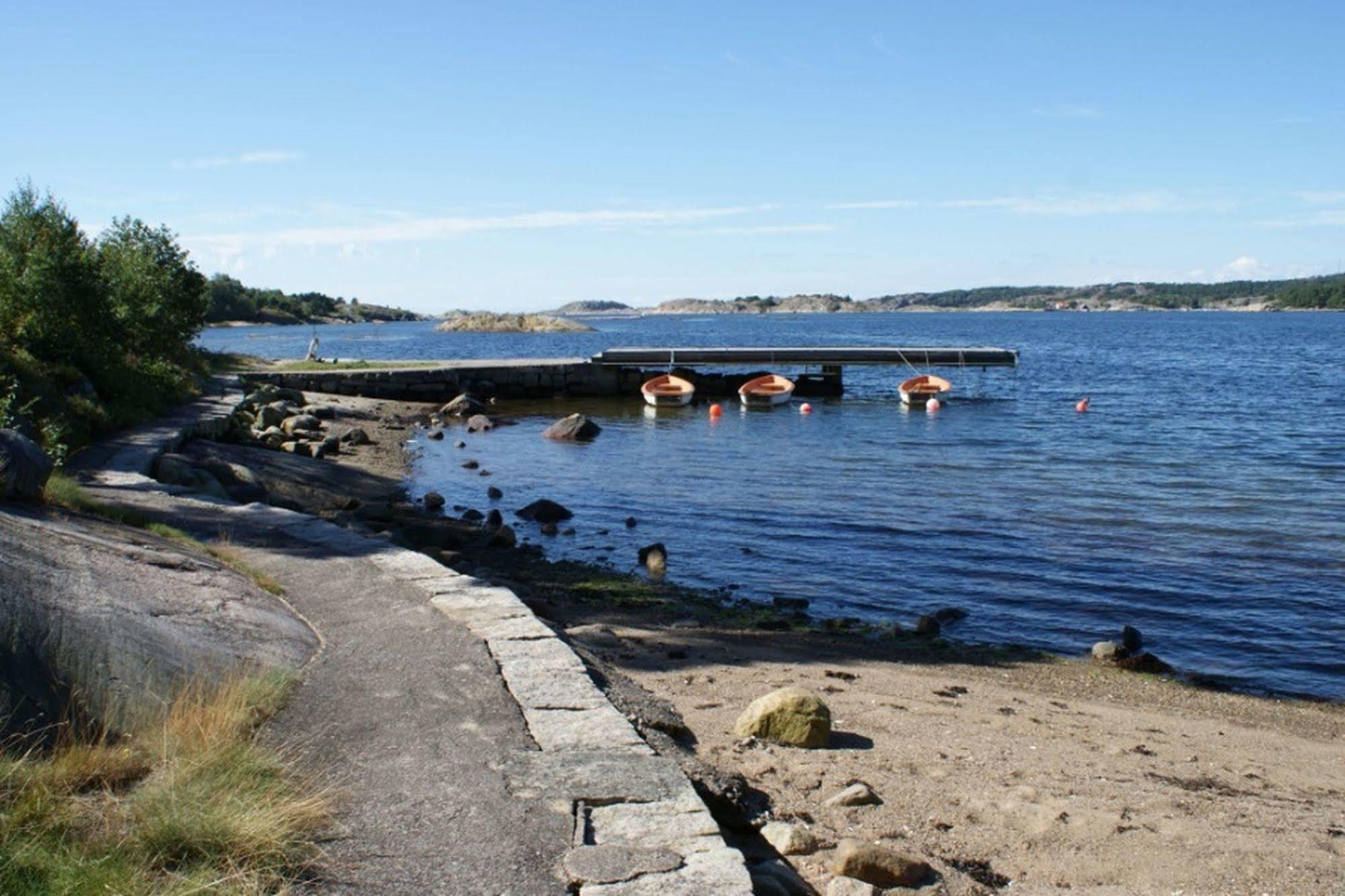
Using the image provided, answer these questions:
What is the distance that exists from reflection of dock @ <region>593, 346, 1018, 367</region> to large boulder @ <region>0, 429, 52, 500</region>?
4153 centimetres

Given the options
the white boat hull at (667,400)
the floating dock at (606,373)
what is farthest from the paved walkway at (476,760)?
the floating dock at (606,373)

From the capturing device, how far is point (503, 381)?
48125 mm

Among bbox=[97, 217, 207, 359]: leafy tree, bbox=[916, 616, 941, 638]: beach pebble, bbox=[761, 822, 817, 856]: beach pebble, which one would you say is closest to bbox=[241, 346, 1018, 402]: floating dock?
bbox=[97, 217, 207, 359]: leafy tree

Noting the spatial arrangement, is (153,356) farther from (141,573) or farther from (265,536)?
(141,573)

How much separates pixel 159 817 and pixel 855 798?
4.06 metres

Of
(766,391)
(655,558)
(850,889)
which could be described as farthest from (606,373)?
(850,889)

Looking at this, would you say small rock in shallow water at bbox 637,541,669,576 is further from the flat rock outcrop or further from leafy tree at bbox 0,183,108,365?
leafy tree at bbox 0,183,108,365

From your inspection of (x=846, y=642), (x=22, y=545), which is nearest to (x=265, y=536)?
(x=22, y=545)

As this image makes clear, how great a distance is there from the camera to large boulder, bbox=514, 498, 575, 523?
2114cm

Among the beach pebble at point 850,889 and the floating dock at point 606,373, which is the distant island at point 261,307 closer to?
the floating dock at point 606,373

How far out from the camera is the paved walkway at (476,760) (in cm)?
451

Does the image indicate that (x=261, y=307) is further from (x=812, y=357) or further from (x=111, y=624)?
(x=111, y=624)

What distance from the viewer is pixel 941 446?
32.0 m

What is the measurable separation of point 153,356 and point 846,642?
23.5 m
